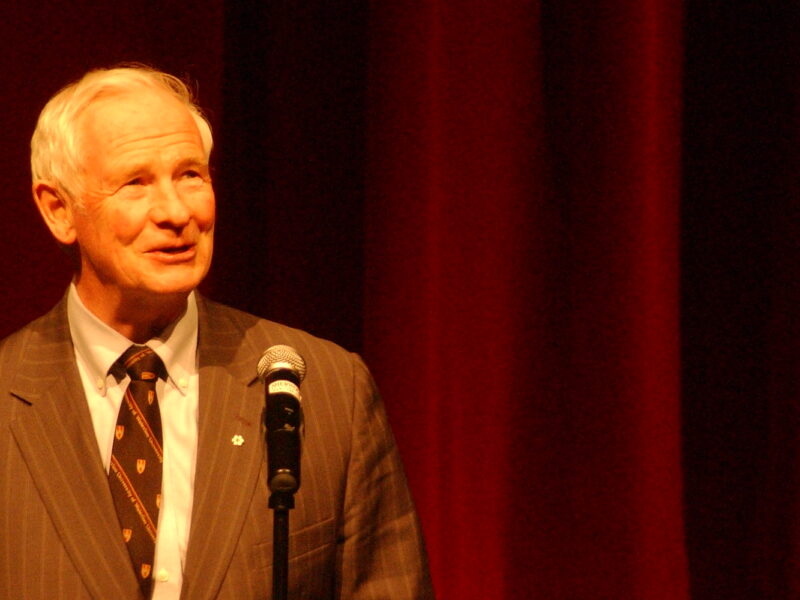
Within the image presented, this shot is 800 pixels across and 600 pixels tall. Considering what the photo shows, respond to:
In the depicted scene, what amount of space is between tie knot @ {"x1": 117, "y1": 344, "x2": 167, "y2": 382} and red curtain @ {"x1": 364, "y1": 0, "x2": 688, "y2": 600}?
0.79 meters

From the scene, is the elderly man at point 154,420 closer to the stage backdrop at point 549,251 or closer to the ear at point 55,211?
the ear at point 55,211

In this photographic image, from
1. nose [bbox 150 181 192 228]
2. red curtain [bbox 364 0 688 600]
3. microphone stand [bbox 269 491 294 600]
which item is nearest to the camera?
microphone stand [bbox 269 491 294 600]

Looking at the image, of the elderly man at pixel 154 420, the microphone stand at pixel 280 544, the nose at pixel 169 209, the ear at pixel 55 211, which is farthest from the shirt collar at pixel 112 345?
the microphone stand at pixel 280 544

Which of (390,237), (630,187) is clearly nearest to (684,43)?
(630,187)

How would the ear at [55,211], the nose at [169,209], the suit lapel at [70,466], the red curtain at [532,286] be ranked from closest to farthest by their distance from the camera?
the suit lapel at [70,466] < the nose at [169,209] < the ear at [55,211] < the red curtain at [532,286]

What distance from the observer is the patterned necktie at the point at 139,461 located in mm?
1810

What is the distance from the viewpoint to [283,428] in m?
1.47

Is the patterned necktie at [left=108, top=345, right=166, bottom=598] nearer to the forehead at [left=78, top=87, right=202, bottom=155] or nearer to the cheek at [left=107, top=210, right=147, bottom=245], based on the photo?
the cheek at [left=107, top=210, right=147, bottom=245]

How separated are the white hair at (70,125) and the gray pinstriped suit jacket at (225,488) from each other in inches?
9.6

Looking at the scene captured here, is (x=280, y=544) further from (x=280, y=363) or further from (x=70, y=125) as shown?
(x=70, y=125)

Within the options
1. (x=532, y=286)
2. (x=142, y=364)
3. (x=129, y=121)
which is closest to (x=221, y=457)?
(x=142, y=364)

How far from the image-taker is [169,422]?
1.93 metres

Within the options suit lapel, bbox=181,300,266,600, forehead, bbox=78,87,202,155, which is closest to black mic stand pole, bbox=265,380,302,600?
suit lapel, bbox=181,300,266,600

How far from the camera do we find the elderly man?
1.80 meters
